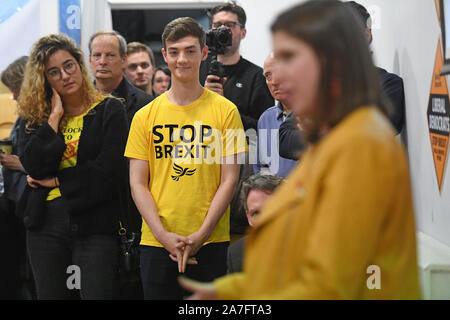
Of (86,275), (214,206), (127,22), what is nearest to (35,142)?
(86,275)

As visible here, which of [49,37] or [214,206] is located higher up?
[49,37]

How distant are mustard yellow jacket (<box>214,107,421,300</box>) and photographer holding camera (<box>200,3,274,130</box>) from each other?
6.53 ft

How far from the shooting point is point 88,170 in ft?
8.50

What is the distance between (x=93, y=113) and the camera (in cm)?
266

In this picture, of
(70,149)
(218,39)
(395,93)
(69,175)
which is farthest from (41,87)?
(395,93)

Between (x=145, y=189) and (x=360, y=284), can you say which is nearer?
(x=360, y=284)

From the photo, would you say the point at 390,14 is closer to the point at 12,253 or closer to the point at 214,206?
the point at 214,206

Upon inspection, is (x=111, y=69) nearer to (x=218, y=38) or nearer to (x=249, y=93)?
(x=218, y=38)

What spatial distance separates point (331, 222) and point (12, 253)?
3.13 m

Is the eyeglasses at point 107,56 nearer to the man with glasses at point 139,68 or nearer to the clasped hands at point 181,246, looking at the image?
the man with glasses at point 139,68

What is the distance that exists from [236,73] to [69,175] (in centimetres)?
110

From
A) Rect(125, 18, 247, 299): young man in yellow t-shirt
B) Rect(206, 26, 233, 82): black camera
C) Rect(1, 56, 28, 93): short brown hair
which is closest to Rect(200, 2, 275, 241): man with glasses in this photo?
Rect(206, 26, 233, 82): black camera

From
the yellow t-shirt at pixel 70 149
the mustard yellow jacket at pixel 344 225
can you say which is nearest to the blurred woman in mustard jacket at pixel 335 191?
the mustard yellow jacket at pixel 344 225
